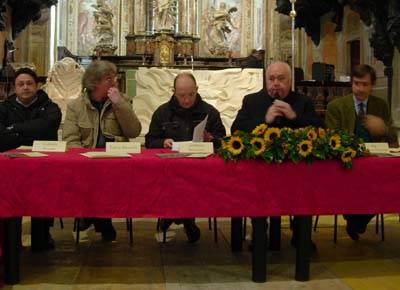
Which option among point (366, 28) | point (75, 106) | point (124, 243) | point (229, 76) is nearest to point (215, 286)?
point (124, 243)

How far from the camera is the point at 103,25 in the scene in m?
18.9

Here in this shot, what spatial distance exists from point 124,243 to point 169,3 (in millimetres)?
14852

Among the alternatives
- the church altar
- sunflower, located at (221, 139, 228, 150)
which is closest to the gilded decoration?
the church altar

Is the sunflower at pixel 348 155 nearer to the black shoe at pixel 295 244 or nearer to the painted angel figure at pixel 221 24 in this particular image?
the black shoe at pixel 295 244

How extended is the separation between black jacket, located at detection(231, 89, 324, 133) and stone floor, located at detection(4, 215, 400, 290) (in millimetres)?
999

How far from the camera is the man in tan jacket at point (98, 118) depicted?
175 inches

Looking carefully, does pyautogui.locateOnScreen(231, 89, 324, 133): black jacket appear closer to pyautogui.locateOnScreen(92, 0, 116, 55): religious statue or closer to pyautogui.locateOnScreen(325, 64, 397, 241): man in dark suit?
pyautogui.locateOnScreen(325, 64, 397, 241): man in dark suit

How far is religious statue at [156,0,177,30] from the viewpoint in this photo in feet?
60.4

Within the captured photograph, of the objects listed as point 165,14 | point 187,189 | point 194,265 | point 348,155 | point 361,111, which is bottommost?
point 194,265

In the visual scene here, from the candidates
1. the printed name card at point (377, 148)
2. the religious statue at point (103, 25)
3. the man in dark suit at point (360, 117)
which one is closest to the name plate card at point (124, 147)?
the printed name card at point (377, 148)

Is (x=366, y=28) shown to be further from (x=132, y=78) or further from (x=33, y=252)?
(x=33, y=252)

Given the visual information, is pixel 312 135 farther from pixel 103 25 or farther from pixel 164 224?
pixel 103 25

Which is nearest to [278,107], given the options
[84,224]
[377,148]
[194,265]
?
[377,148]

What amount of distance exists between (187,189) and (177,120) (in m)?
1.49
